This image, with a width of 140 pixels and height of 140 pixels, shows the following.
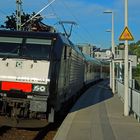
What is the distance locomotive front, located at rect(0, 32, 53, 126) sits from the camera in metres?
13.6

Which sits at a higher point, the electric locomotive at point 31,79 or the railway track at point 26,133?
the electric locomotive at point 31,79

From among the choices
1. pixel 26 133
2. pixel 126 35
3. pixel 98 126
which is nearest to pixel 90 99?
pixel 126 35

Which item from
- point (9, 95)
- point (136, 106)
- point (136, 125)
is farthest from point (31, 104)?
point (136, 106)

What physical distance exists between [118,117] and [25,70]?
533cm

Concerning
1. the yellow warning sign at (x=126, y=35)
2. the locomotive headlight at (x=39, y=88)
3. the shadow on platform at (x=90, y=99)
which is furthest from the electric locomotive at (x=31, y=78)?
the shadow on platform at (x=90, y=99)

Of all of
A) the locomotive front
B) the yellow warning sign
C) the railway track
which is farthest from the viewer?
the yellow warning sign

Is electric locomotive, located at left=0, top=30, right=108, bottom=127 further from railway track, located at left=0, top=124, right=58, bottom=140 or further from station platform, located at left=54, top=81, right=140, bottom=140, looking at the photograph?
station platform, located at left=54, top=81, right=140, bottom=140

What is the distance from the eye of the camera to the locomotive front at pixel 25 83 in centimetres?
1364

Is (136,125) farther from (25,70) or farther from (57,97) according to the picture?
(25,70)

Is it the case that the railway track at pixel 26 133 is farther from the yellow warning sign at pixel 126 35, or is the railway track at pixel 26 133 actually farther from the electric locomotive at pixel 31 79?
the yellow warning sign at pixel 126 35

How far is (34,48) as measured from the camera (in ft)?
47.5

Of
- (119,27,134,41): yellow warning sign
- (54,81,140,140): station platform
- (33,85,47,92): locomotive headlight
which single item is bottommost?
(54,81,140,140): station platform

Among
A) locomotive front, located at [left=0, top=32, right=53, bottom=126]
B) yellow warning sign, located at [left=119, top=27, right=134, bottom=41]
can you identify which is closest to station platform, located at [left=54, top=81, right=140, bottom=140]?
locomotive front, located at [left=0, top=32, right=53, bottom=126]

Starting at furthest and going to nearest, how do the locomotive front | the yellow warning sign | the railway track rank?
the yellow warning sign < the locomotive front < the railway track
